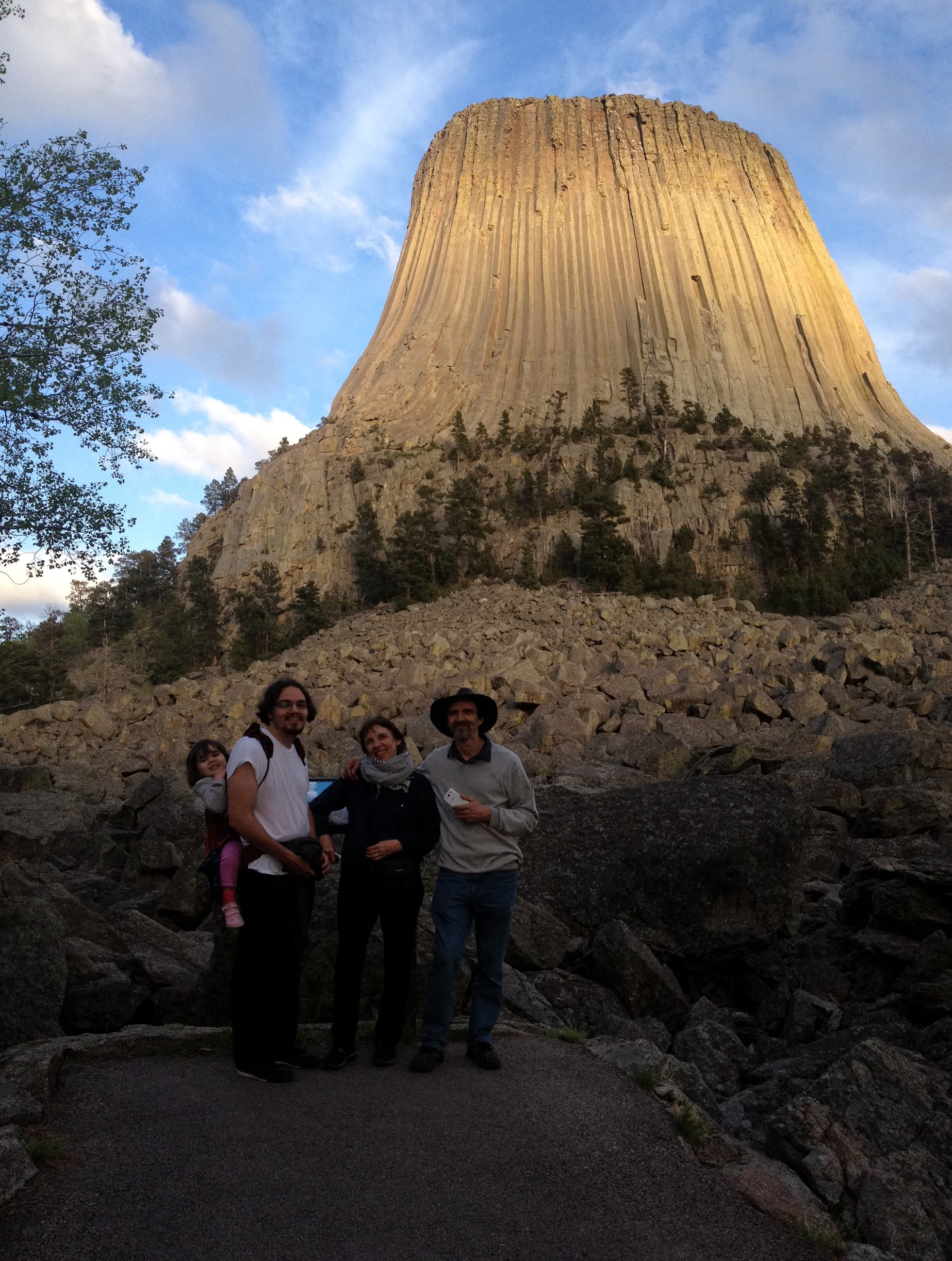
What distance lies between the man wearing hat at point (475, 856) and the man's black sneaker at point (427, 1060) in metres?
0.02

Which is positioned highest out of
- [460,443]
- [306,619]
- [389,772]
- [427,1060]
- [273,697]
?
[460,443]

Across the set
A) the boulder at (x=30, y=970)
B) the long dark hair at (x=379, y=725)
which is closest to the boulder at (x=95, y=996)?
the boulder at (x=30, y=970)

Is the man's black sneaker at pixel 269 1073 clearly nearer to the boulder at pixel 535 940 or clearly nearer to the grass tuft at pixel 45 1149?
the grass tuft at pixel 45 1149

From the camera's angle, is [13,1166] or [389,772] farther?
[389,772]

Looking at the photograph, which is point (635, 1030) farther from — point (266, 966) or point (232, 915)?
point (232, 915)

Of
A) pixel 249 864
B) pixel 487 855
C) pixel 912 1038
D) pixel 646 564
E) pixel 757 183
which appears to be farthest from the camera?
pixel 757 183

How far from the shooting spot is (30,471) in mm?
10906

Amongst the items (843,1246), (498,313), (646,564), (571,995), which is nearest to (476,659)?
(571,995)

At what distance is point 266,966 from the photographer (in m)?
4.16

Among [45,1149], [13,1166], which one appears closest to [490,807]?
[45,1149]

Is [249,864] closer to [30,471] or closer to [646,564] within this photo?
[30,471]

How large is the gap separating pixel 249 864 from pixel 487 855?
3.59ft

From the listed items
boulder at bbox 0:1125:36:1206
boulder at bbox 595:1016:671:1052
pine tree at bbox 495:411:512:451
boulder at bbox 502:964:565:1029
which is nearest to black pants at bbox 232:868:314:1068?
boulder at bbox 0:1125:36:1206

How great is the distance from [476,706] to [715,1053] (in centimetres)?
252
